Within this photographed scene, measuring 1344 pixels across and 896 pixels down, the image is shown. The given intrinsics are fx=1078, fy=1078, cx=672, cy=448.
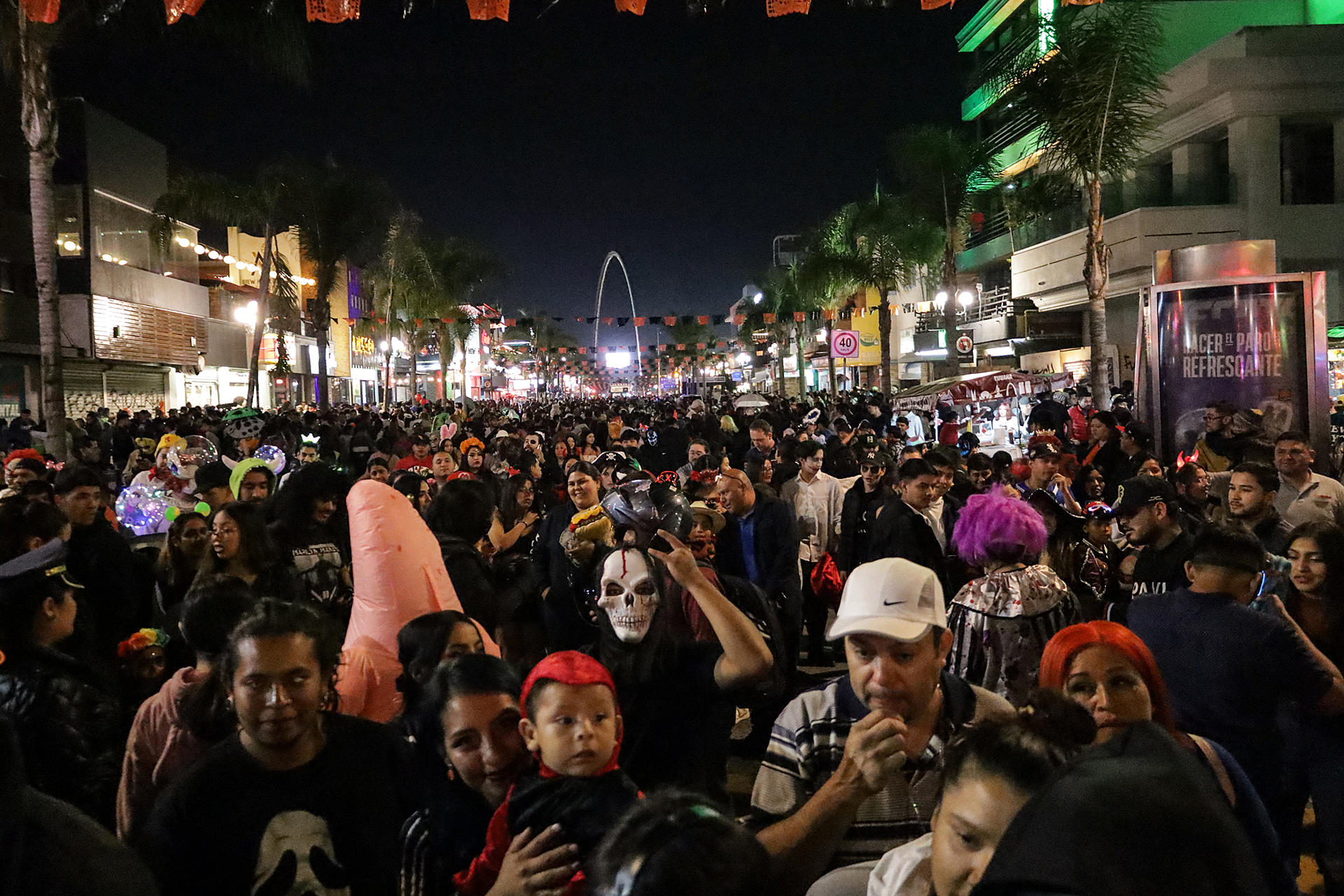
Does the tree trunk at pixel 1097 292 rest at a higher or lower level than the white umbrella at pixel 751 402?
higher

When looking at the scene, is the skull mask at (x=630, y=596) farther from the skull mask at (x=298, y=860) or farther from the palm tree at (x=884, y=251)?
the palm tree at (x=884, y=251)

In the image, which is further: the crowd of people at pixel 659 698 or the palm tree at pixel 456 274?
the palm tree at pixel 456 274

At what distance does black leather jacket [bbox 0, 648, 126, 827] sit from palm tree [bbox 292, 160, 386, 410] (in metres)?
33.6

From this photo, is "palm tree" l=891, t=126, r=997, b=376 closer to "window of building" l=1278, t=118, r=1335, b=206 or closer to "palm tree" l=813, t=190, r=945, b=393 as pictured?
"palm tree" l=813, t=190, r=945, b=393

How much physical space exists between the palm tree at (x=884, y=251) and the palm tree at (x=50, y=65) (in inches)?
932

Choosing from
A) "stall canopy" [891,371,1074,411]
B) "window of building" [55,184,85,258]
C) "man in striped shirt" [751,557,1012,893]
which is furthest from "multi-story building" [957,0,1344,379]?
"window of building" [55,184,85,258]

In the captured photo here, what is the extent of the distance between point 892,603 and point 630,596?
1347 mm

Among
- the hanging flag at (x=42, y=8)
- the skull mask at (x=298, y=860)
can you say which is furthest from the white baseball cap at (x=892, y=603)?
the hanging flag at (x=42, y=8)

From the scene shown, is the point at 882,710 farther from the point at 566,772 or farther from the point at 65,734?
the point at 65,734

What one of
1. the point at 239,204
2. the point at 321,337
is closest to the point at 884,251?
the point at 321,337

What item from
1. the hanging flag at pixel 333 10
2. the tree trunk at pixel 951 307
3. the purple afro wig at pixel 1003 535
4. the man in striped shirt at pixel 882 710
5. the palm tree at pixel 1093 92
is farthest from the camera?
the tree trunk at pixel 951 307

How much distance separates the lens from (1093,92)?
20.2 m

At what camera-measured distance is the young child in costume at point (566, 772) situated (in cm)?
246

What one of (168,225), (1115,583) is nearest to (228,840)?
(1115,583)
